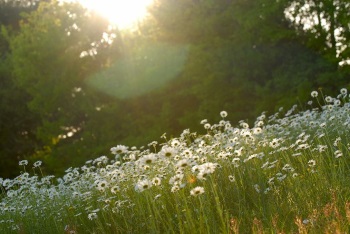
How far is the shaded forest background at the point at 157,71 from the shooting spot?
691 inches

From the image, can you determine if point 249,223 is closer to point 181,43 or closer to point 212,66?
point 212,66

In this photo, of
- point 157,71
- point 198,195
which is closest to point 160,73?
point 157,71

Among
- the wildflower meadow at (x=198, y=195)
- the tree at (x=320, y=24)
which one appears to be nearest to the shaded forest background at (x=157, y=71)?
the tree at (x=320, y=24)

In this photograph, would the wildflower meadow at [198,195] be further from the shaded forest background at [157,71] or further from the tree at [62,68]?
the tree at [62,68]

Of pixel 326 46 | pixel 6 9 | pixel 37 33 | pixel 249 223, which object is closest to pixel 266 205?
pixel 249 223

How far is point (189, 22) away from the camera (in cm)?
2016

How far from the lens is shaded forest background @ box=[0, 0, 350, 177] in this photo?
1756 cm

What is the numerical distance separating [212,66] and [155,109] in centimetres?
318

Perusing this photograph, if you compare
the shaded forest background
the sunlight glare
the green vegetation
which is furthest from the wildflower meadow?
the sunlight glare

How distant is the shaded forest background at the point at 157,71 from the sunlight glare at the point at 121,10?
1.21ft

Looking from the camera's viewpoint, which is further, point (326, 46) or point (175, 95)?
point (175, 95)

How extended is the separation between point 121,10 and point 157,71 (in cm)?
408

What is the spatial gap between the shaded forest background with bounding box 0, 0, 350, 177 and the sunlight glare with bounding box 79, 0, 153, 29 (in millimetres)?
370

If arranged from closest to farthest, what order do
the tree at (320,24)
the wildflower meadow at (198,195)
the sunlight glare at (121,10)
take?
the wildflower meadow at (198,195) < the tree at (320,24) < the sunlight glare at (121,10)
